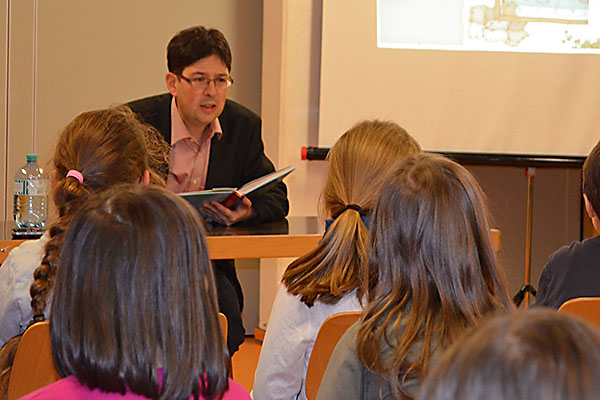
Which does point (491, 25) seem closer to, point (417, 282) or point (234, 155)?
point (234, 155)

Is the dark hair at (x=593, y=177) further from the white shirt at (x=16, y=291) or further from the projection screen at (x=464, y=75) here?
the projection screen at (x=464, y=75)

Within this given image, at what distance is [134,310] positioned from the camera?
2.99ft

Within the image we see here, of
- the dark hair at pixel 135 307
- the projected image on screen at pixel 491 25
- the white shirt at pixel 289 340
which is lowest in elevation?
the white shirt at pixel 289 340

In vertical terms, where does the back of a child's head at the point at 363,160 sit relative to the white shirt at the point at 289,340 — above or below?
above

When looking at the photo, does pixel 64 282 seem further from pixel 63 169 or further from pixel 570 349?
pixel 63 169

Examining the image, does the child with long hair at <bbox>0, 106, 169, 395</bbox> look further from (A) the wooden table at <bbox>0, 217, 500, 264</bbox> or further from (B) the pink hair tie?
(A) the wooden table at <bbox>0, 217, 500, 264</bbox>

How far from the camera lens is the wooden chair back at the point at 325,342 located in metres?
1.35

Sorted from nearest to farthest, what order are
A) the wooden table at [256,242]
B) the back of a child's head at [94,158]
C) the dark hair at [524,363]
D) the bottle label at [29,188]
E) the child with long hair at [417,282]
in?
the dark hair at [524,363] < the child with long hair at [417,282] < the back of a child's head at [94,158] < the wooden table at [256,242] < the bottle label at [29,188]

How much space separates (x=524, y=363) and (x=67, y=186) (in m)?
1.27

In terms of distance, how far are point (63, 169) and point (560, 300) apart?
3.99 ft

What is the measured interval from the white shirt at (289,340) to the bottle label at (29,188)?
119cm

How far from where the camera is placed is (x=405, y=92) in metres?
3.71

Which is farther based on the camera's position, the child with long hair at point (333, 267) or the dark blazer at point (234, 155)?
the dark blazer at point (234, 155)

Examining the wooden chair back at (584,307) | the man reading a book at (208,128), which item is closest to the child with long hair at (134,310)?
the wooden chair back at (584,307)
